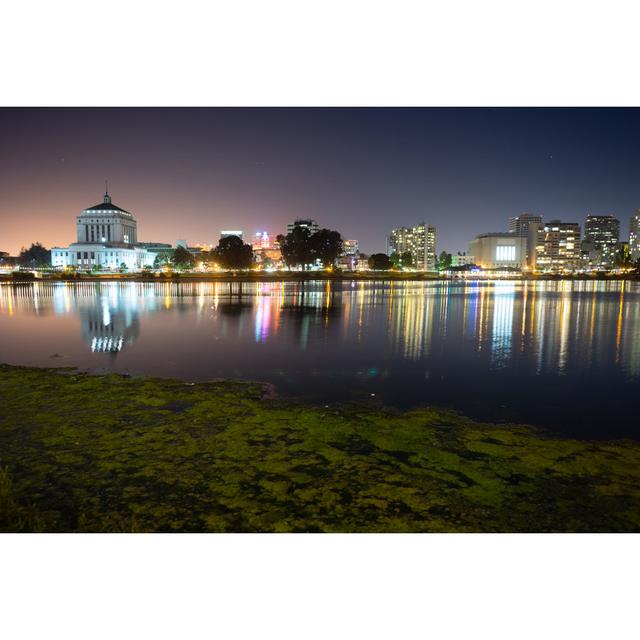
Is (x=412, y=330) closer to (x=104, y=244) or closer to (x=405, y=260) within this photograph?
(x=104, y=244)

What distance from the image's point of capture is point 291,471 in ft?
25.2

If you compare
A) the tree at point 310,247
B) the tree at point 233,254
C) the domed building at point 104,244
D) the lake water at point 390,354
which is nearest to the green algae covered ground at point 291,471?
the lake water at point 390,354

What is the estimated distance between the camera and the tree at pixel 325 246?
14025cm

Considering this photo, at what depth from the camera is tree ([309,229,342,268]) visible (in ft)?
460

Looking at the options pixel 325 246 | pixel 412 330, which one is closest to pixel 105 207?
pixel 325 246

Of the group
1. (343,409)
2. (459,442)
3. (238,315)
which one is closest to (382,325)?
(238,315)

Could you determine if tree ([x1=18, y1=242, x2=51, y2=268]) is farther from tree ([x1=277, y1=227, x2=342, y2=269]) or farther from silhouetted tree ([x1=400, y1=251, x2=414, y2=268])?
silhouetted tree ([x1=400, y1=251, x2=414, y2=268])

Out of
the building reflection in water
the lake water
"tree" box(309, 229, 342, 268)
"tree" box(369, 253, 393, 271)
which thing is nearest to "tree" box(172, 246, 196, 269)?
"tree" box(309, 229, 342, 268)

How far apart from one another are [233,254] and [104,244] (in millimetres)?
70208

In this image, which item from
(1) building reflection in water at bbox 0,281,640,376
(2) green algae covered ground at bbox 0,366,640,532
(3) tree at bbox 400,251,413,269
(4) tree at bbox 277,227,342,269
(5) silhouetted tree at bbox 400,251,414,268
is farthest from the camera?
(3) tree at bbox 400,251,413,269

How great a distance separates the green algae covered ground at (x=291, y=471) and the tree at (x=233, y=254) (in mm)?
114012

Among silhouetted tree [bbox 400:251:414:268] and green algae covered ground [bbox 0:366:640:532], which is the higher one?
silhouetted tree [bbox 400:251:414:268]

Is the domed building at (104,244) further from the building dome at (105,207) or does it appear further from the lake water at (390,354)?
the lake water at (390,354)

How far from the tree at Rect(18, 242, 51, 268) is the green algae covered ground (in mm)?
189870
